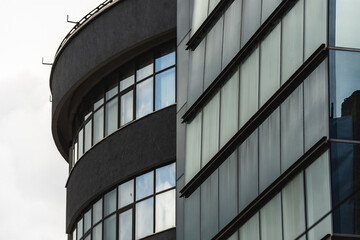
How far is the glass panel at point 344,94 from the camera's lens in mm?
20188

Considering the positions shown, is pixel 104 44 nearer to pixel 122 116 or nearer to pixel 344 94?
pixel 122 116

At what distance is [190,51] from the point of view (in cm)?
2981

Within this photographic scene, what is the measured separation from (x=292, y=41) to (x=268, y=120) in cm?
190

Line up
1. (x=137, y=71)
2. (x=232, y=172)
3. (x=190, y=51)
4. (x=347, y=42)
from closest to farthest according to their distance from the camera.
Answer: (x=347, y=42) < (x=232, y=172) < (x=190, y=51) < (x=137, y=71)

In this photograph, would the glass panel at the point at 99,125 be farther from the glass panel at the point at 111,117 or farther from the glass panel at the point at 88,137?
the glass panel at the point at 88,137

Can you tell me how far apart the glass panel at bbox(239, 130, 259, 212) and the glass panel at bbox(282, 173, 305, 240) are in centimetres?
183

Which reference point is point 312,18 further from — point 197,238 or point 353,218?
point 197,238

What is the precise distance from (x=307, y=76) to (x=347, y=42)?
4.05 feet

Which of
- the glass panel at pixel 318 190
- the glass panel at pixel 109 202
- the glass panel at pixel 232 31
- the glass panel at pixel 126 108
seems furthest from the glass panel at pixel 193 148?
the glass panel at pixel 318 190

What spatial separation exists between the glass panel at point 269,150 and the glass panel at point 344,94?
2486 millimetres

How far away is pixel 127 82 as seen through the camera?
36.1 metres

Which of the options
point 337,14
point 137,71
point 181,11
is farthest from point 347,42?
point 137,71

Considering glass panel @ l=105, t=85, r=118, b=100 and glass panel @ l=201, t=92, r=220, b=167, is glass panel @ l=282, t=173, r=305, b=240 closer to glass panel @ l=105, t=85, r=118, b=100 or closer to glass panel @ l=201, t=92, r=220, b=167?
glass panel @ l=201, t=92, r=220, b=167

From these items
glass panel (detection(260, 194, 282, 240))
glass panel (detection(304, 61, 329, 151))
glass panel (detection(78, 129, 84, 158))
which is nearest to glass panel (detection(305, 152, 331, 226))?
glass panel (detection(304, 61, 329, 151))
